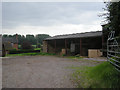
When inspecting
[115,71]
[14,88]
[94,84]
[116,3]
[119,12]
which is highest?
[116,3]

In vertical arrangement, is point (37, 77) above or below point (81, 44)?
below

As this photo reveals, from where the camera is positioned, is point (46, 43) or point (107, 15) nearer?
point (107, 15)

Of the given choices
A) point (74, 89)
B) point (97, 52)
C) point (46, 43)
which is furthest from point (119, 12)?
point (46, 43)

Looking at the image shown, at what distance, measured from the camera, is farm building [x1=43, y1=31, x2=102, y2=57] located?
12538 mm

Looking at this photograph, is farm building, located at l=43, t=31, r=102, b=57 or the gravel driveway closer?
the gravel driveway

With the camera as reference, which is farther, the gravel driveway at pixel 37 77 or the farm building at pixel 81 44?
the farm building at pixel 81 44

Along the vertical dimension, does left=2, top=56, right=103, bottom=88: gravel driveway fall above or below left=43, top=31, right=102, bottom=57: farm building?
below

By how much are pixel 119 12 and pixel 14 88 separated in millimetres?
5791

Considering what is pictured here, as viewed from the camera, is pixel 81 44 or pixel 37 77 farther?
pixel 81 44

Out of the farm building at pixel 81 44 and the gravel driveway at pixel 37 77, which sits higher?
the farm building at pixel 81 44

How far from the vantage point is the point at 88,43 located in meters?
14.4

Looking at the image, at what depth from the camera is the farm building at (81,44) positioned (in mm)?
12538

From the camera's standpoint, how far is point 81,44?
14.0 m

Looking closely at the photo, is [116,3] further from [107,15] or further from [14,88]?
[14,88]
